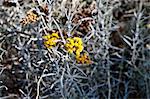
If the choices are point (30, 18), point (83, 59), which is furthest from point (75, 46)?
point (30, 18)

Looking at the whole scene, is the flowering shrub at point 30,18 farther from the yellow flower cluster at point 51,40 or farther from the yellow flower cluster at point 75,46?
the yellow flower cluster at point 75,46

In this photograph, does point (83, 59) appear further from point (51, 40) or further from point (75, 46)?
point (51, 40)

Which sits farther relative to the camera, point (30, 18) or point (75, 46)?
point (30, 18)

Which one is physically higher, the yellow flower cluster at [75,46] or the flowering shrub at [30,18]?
the flowering shrub at [30,18]

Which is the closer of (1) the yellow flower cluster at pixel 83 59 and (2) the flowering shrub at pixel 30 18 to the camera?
(1) the yellow flower cluster at pixel 83 59

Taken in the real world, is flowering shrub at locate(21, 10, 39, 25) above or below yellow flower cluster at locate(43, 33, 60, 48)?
above

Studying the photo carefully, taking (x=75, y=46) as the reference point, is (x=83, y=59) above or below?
below

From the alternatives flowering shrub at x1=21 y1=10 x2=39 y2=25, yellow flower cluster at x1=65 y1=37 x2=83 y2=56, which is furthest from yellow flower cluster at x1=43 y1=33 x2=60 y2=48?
flowering shrub at x1=21 y1=10 x2=39 y2=25

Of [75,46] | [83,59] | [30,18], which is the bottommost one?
[83,59]

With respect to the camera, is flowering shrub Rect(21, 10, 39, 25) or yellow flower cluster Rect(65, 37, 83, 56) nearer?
yellow flower cluster Rect(65, 37, 83, 56)

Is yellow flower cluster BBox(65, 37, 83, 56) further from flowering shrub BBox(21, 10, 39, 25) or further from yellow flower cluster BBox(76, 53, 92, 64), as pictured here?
flowering shrub BBox(21, 10, 39, 25)

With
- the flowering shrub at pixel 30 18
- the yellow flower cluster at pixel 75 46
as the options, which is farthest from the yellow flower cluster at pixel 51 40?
the flowering shrub at pixel 30 18

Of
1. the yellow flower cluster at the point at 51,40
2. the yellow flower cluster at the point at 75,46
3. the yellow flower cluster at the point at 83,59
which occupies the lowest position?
the yellow flower cluster at the point at 83,59
